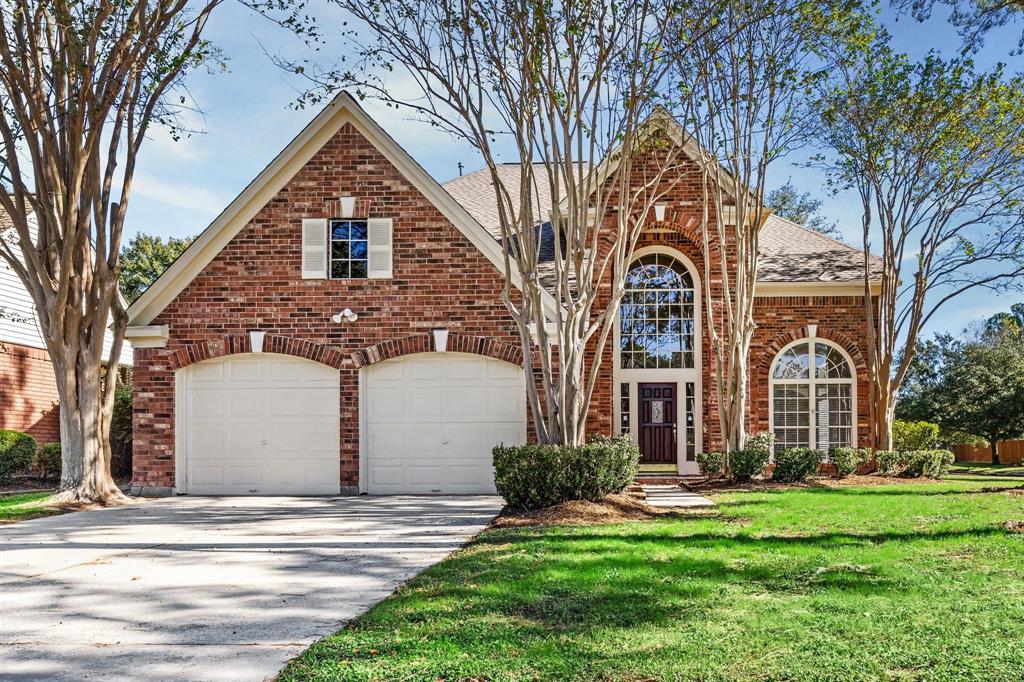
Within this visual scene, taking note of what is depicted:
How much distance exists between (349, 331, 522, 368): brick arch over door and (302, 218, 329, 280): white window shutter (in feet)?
5.08

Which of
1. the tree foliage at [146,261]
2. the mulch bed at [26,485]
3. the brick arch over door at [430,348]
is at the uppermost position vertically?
the tree foliage at [146,261]

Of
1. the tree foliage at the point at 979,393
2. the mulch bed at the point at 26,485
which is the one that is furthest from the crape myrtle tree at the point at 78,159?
the tree foliage at the point at 979,393

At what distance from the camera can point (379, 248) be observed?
15.2 meters

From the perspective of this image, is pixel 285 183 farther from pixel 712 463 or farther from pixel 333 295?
pixel 712 463

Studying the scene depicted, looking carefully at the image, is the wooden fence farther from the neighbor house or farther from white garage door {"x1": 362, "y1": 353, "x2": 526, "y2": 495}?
the neighbor house

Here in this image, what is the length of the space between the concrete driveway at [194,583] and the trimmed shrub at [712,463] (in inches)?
248

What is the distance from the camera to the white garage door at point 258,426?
49.8ft

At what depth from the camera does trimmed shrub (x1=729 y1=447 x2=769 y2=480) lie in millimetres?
15492

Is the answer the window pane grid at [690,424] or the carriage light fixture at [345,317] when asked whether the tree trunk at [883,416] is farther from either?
the carriage light fixture at [345,317]

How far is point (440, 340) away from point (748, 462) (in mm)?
5759

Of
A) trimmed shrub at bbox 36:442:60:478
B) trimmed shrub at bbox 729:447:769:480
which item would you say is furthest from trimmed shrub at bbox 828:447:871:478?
trimmed shrub at bbox 36:442:60:478

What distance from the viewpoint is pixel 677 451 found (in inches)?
738

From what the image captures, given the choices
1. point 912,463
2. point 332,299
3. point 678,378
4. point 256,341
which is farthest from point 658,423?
point 256,341

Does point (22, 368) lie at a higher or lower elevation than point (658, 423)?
higher
